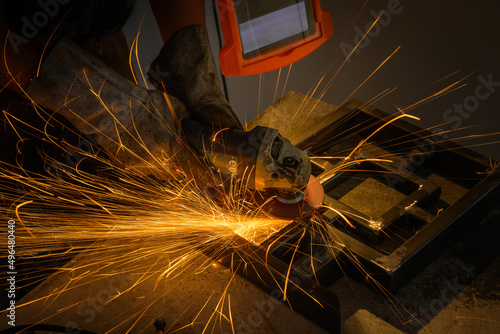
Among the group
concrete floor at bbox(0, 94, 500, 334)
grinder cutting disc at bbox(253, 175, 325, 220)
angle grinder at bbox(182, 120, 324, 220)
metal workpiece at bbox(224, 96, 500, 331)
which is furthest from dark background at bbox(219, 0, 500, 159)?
angle grinder at bbox(182, 120, 324, 220)

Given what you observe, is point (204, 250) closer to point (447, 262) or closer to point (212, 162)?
point (212, 162)

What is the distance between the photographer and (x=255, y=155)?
1762mm

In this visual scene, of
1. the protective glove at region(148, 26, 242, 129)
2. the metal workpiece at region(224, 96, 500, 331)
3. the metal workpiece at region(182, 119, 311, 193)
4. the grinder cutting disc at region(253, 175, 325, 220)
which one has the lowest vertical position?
the metal workpiece at region(224, 96, 500, 331)

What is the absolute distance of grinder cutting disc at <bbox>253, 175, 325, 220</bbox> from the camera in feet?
6.84

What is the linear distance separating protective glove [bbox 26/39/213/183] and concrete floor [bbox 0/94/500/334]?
0.52 meters

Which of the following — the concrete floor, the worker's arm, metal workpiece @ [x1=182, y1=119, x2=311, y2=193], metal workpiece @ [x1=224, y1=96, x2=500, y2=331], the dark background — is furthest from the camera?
the dark background

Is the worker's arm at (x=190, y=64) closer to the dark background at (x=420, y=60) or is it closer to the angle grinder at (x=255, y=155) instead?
the angle grinder at (x=255, y=155)

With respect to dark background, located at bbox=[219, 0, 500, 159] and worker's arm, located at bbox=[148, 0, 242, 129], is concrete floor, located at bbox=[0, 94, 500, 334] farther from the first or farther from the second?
dark background, located at bbox=[219, 0, 500, 159]

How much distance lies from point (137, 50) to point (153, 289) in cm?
144

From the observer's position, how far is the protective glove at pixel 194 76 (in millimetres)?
2123

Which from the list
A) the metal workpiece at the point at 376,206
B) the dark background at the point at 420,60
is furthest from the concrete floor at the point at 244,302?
the dark background at the point at 420,60

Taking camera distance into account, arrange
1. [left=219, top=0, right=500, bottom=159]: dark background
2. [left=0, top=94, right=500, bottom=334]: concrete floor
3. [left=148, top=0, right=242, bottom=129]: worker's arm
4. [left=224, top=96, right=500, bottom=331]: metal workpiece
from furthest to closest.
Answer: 1. [left=219, top=0, right=500, bottom=159]: dark background
2. [left=148, top=0, right=242, bottom=129]: worker's arm
3. [left=224, top=96, right=500, bottom=331]: metal workpiece
4. [left=0, top=94, right=500, bottom=334]: concrete floor

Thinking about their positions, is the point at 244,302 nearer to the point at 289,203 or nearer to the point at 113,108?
the point at 289,203

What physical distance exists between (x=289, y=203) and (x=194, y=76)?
742 millimetres
